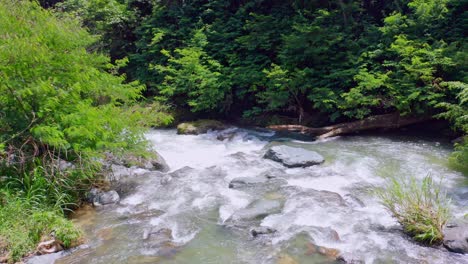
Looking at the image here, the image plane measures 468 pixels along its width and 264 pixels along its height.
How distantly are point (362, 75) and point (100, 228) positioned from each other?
369 inches

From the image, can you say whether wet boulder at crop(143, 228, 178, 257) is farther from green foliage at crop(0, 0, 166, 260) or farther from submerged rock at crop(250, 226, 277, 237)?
submerged rock at crop(250, 226, 277, 237)

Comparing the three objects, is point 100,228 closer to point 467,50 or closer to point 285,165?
point 285,165

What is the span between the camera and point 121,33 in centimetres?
1927

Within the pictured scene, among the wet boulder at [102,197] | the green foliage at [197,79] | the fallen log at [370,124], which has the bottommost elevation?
the wet boulder at [102,197]

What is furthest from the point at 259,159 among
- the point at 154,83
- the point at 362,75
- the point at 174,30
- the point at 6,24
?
the point at 174,30

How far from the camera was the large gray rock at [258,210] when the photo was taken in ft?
22.2

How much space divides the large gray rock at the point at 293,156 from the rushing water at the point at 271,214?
214 mm

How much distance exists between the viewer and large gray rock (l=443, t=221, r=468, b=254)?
17.6 ft

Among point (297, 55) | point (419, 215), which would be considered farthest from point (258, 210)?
point (297, 55)

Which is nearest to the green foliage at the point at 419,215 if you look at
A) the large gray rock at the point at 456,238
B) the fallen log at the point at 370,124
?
the large gray rock at the point at 456,238

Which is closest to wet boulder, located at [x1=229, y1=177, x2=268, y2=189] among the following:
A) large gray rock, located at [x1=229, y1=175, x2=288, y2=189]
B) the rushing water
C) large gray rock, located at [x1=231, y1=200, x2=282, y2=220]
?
large gray rock, located at [x1=229, y1=175, x2=288, y2=189]

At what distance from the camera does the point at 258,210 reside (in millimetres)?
6988

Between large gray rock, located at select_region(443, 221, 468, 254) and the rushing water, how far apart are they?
14 centimetres

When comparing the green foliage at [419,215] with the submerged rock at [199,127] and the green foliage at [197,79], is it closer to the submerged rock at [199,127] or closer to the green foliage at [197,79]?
the submerged rock at [199,127]
